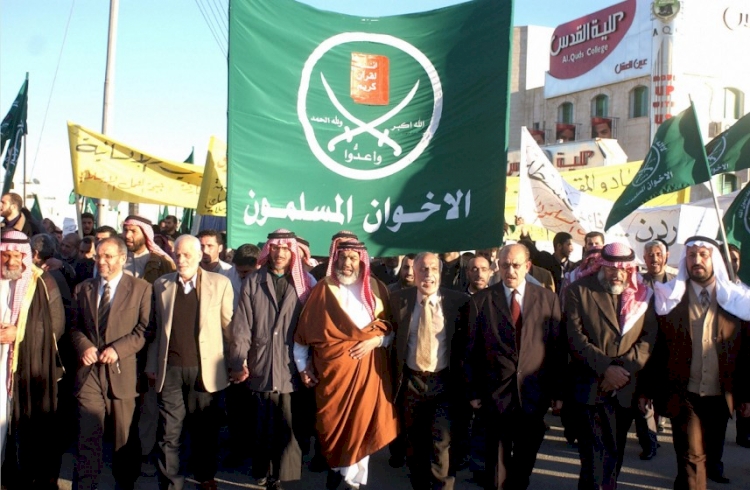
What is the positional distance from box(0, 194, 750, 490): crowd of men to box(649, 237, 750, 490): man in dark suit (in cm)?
1

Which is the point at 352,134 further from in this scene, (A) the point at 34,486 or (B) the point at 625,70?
(B) the point at 625,70

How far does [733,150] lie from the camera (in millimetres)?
7348

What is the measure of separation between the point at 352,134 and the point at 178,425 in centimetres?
226

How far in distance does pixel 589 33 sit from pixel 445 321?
39.5 meters

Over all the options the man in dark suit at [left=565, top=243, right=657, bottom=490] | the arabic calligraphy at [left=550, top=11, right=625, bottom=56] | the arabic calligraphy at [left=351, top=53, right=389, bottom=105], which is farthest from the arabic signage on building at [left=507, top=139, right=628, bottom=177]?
the man in dark suit at [left=565, top=243, right=657, bottom=490]

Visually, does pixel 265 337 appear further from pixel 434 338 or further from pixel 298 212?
pixel 434 338

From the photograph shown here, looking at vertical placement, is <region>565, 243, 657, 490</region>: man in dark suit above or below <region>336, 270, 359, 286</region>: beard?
below

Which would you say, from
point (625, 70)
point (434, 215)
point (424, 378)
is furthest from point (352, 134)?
point (625, 70)

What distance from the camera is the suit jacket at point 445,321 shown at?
4.92 metres

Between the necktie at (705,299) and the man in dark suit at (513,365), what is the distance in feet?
2.83

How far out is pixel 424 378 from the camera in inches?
192

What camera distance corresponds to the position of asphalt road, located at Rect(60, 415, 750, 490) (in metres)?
5.36

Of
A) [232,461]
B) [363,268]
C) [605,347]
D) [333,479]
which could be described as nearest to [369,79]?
[363,268]

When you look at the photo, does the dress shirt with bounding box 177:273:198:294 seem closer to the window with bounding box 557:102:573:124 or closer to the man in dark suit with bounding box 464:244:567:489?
the man in dark suit with bounding box 464:244:567:489
